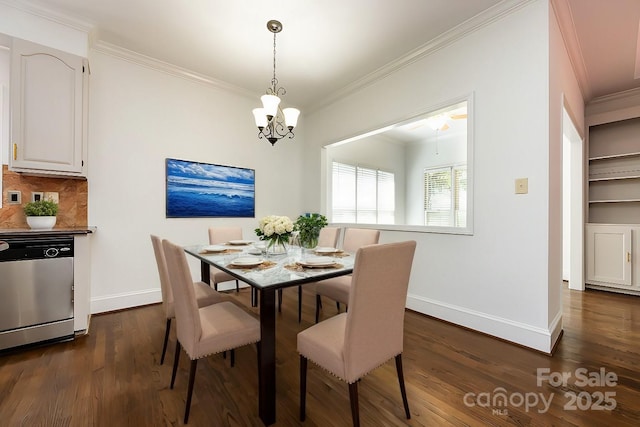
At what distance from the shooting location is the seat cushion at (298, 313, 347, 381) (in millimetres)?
1239

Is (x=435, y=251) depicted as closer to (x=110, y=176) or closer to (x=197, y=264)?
(x=197, y=264)

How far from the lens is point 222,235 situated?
3105 mm

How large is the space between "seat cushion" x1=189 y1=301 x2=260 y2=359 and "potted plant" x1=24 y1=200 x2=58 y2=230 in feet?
6.52

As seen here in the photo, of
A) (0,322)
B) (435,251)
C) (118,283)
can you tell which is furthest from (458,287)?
(0,322)

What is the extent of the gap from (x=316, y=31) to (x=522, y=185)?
236cm

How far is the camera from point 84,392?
163 cm

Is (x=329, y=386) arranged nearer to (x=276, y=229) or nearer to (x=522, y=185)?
(x=276, y=229)

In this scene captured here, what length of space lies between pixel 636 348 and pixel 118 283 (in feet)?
16.2

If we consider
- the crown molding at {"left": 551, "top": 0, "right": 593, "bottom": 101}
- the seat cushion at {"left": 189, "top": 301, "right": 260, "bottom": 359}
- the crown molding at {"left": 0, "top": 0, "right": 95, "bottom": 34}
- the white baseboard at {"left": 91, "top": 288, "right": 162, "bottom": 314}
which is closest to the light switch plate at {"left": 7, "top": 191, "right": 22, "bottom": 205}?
the white baseboard at {"left": 91, "top": 288, "right": 162, "bottom": 314}

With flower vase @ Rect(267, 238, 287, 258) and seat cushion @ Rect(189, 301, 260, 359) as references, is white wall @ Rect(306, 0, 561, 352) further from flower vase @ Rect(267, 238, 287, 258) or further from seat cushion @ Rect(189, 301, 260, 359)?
seat cushion @ Rect(189, 301, 260, 359)

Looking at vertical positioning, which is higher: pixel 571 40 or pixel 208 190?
pixel 571 40

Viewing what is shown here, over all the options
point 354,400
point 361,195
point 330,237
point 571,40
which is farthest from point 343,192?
point 354,400

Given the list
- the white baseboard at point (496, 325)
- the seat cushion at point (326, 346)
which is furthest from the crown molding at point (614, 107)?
Result: the seat cushion at point (326, 346)

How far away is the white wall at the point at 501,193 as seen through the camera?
84.0 inches
